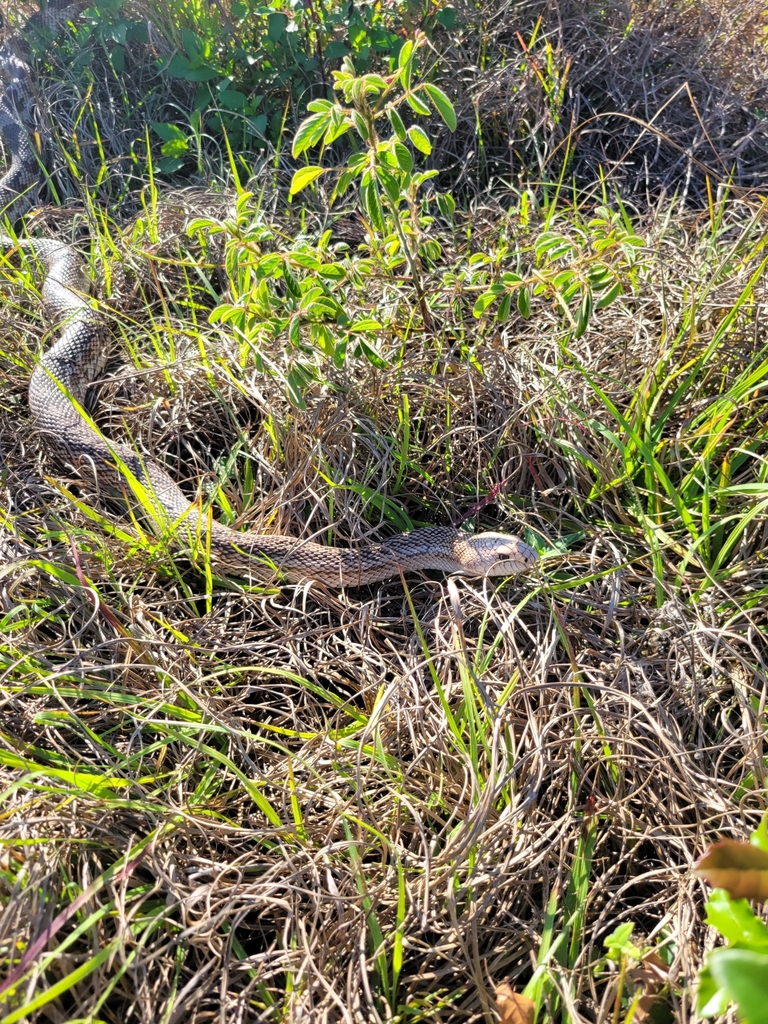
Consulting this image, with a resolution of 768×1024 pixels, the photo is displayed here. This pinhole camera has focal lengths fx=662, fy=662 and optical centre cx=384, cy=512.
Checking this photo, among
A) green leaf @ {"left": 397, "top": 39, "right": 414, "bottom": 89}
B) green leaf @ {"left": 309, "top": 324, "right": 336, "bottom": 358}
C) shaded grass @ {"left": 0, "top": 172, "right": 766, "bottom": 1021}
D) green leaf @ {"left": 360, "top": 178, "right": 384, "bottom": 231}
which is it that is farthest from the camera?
green leaf @ {"left": 309, "top": 324, "right": 336, "bottom": 358}

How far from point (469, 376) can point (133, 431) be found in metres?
1.75

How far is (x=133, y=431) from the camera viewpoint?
345 centimetres

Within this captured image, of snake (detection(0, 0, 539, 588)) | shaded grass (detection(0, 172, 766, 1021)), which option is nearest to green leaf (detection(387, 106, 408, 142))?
shaded grass (detection(0, 172, 766, 1021))

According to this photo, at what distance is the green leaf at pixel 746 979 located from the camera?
776 millimetres

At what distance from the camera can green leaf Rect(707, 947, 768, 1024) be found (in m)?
0.78

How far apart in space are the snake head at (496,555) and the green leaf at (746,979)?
1929 mm

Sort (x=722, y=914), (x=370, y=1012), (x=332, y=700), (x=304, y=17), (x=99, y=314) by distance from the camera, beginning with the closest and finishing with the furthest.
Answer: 1. (x=722, y=914)
2. (x=370, y=1012)
3. (x=332, y=700)
4. (x=99, y=314)
5. (x=304, y=17)

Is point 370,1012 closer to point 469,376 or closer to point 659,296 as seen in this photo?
point 469,376

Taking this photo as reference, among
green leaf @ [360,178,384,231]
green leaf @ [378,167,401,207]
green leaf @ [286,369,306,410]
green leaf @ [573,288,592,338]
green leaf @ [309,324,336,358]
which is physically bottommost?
green leaf @ [286,369,306,410]

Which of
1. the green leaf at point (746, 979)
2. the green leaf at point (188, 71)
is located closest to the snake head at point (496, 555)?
the green leaf at point (746, 979)

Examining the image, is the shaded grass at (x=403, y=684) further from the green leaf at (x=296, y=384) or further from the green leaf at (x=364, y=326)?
the green leaf at (x=364, y=326)

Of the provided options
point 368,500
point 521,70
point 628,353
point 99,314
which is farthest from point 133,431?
point 521,70

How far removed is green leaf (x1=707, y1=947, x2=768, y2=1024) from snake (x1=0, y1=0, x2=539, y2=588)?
194cm

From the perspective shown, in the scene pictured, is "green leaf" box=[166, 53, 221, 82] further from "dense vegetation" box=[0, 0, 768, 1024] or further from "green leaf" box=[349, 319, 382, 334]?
"green leaf" box=[349, 319, 382, 334]
